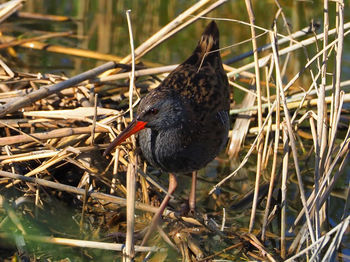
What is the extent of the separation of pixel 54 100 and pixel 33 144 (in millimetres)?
516

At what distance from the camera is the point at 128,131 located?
3.20 meters

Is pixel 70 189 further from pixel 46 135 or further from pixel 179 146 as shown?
pixel 179 146

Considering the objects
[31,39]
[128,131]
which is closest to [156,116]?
[128,131]


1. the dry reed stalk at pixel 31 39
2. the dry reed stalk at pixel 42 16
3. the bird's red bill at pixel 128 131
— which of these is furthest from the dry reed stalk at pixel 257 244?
the dry reed stalk at pixel 42 16

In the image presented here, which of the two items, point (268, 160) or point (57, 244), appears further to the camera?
point (268, 160)

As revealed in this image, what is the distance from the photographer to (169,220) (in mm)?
3490

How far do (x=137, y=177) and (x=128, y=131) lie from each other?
1.66 ft

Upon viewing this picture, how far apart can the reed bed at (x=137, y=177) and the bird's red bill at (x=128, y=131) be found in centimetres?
29

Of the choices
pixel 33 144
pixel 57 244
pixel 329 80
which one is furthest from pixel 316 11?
pixel 57 244

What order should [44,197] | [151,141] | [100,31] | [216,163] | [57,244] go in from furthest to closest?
[100,31] < [216,163] < [44,197] < [151,141] < [57,244]

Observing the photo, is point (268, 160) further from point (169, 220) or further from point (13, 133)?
point (13, 133)

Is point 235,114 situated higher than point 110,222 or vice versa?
point 235,114

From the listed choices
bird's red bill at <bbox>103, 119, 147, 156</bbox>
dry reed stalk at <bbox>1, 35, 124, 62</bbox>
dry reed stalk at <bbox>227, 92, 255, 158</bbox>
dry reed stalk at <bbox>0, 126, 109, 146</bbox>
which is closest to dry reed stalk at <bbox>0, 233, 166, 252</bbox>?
bird's red bill at <bbox>103, 119, 147, 156</bbox>

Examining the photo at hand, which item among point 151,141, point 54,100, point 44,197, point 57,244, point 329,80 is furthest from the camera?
point 329,80
